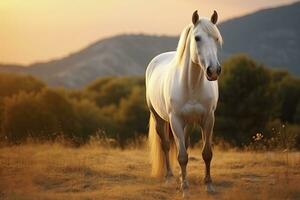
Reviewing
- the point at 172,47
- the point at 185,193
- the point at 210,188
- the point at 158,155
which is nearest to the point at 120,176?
the point at 158,155

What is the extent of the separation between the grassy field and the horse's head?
5.29 ft

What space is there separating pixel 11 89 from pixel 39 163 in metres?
33.4

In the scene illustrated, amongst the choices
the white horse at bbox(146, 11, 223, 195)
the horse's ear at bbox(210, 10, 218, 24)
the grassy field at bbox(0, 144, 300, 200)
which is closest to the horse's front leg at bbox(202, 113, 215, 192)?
the white horse at bbox(146, 11, 223, 195)

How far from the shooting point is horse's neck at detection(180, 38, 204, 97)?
728cm

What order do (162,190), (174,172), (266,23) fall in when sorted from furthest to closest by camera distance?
(266,23) → (174,172) → (162,190)

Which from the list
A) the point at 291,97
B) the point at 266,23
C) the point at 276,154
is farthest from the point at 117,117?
the point at 266,23

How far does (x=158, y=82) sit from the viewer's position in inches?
346

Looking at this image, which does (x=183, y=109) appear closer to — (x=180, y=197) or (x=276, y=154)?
(x=180, y=197)

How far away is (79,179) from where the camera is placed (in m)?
8.69

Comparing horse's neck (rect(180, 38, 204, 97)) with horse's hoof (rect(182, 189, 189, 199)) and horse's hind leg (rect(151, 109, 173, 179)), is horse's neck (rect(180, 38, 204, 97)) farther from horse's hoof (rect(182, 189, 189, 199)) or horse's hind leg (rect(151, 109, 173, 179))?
horse's hind leg (rect(151, 109, 173, 179))

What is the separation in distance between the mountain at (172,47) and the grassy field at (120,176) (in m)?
69.7

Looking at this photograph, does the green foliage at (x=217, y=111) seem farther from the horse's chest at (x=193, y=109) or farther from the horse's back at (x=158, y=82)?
the horse's chest at (x=193, y=109)

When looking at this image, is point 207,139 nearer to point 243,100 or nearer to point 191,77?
point 191,77

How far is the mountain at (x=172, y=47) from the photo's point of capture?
275ft
